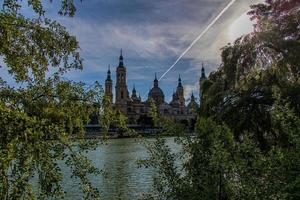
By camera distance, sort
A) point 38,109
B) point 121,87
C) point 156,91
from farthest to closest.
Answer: point 156,91, point 121,87, point 38,109

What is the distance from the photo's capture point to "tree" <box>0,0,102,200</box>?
12.1 ft

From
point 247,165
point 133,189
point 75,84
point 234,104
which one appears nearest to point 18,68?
point 75,84

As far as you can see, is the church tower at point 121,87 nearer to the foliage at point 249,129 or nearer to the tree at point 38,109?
the foliage at point 249,129

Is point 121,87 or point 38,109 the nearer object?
point 38,109

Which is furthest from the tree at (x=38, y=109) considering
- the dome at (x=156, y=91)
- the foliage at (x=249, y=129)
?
the dome at (x=156, y=91)

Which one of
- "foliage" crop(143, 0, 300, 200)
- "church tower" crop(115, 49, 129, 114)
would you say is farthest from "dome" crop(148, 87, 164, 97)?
"foliage" crop(143, 0, 300, 200)

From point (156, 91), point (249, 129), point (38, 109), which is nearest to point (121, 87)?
point (156, 91)

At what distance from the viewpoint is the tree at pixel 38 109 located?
370cm

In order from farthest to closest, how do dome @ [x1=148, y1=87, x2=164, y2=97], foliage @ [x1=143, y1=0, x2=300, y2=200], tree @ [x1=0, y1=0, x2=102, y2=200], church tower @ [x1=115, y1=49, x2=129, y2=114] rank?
dome @ [x1=148, y1=87, x2=164, y2=97] → church tower @ [x1=115, y1=49, x2=129, y2=114] → foliage @ [x1=143, y1=0, x2=300, y2=200] → tree @ [x1=0, y1=0, x2=102, y2=200]

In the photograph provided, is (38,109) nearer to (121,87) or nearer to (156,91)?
(121,87)

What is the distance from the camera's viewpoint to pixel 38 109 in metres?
4.38

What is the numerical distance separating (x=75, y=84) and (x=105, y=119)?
528mm

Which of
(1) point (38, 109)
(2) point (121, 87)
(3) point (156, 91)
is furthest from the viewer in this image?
(3) point (156, 91)

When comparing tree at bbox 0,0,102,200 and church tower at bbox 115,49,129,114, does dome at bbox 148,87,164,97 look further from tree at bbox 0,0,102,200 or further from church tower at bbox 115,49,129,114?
tree at bbox 0,0,102,200
